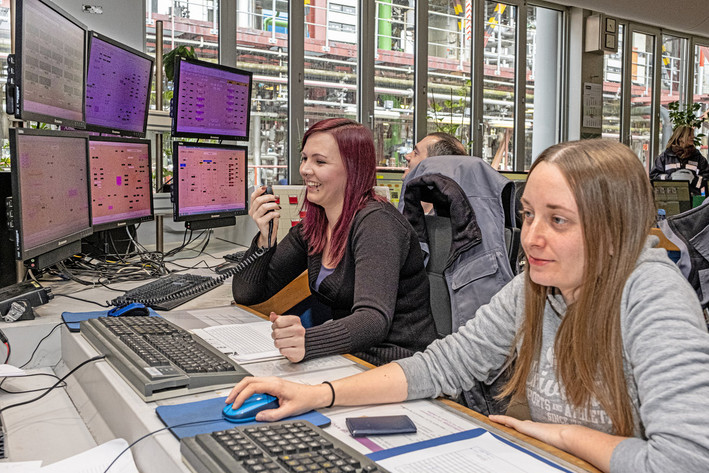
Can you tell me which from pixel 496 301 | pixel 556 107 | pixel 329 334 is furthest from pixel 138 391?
pixel 556 107

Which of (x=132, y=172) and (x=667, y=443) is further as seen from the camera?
(x=132, y=172)

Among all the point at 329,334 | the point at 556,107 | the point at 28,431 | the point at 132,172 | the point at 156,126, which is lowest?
the point at 28,431

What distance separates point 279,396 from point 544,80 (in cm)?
708

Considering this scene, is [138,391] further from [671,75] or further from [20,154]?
[671,75]

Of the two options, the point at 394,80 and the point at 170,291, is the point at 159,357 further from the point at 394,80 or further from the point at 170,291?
the point at 394,80

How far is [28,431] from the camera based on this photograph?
113cm

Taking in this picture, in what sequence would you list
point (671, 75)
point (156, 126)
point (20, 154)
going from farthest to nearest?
1. point (671, 75)
2. point (156, 126)
3. point (20, 154)

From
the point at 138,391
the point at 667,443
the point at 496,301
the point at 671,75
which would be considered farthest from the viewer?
the point at 671,75

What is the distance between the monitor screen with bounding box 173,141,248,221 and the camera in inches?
101

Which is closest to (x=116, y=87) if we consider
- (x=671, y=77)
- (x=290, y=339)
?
(x=290, y=339)

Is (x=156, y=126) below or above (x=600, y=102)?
below

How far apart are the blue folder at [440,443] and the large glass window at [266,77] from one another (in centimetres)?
423

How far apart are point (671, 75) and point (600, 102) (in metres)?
1.80

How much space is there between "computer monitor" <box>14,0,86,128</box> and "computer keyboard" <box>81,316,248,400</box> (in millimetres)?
648
